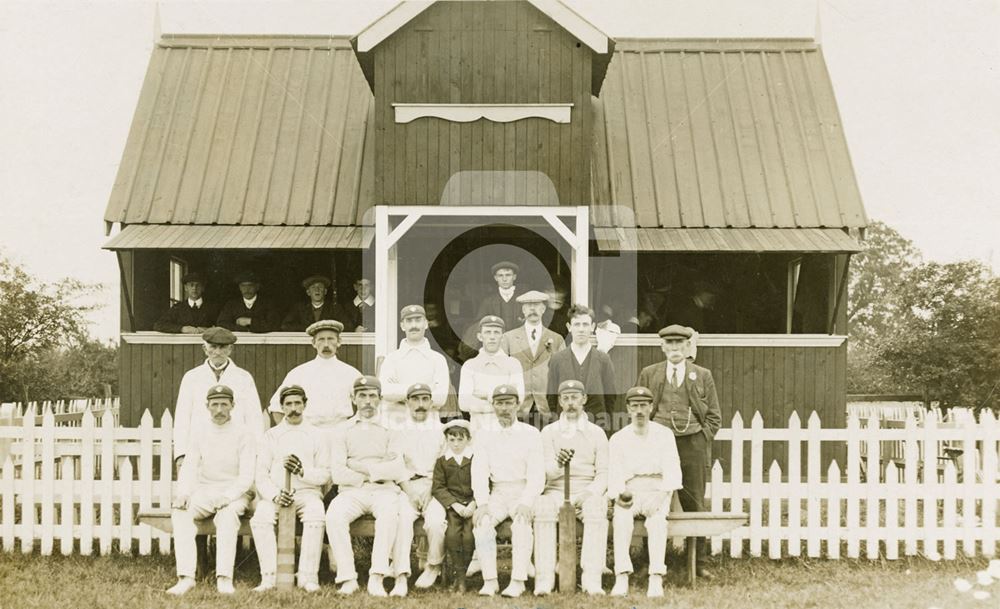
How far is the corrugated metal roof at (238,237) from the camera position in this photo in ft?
41.5

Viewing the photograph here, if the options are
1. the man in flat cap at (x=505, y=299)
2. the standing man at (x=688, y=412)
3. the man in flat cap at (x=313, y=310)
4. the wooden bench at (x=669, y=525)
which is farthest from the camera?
the man in flat cap at (x=313, y=310)

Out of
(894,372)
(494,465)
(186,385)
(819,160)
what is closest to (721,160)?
(819,160)

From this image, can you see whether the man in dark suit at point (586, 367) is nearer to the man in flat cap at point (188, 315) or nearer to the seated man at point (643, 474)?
the seated man at point (643, 474)

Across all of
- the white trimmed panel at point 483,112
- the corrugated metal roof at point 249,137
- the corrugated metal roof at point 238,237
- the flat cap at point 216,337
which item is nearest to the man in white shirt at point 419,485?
the flat cap at point 216,337

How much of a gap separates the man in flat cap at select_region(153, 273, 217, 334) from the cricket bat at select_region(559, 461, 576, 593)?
22.5 ft

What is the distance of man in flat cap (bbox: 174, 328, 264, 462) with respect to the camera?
27.5ft

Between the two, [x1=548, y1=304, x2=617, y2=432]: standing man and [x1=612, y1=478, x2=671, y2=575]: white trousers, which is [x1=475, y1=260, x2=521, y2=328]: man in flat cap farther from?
[x1=612, y1=478, x2=671, y2=575]: white trousers

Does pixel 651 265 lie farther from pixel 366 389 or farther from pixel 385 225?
pixel 366 389

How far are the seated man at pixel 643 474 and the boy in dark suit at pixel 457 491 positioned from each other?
1.17 metres

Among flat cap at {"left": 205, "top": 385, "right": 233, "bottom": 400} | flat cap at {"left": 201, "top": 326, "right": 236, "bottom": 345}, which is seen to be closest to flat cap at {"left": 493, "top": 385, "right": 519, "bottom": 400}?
flat cap at {"left": 205, "top": 385, "right": 233, "bottom": 400}

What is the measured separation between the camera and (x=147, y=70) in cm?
1527

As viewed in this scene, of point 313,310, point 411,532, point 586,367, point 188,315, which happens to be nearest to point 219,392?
point 411,532

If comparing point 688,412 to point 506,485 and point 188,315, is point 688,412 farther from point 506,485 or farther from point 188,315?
point 188,315

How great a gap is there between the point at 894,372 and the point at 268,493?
75.4 feet
